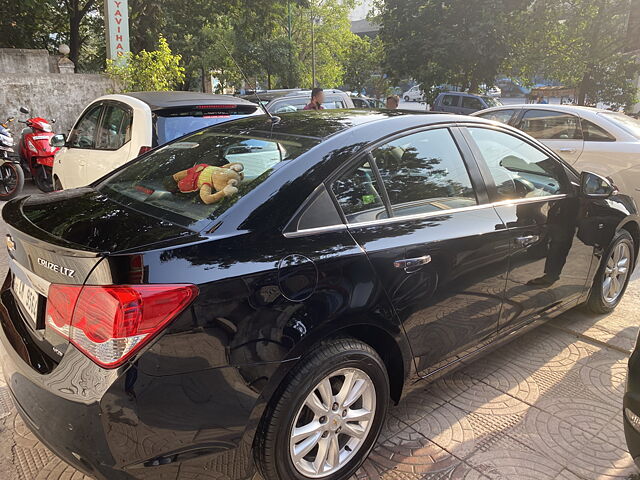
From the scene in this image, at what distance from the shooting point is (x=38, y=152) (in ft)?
27.8

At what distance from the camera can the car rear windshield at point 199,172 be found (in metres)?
2.17

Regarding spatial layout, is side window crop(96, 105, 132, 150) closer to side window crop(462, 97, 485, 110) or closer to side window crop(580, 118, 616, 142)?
side window crop(580, 118, 616, 142)

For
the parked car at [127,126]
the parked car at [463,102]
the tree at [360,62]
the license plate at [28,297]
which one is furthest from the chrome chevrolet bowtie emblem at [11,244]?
the tree at [360,62]

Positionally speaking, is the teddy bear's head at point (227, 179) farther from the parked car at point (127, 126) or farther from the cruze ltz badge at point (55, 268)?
the parked car at point (127, 126)

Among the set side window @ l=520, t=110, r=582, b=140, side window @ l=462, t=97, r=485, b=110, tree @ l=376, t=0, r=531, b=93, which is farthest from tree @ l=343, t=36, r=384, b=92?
side window @ l=520, t=110, r=582, b=140

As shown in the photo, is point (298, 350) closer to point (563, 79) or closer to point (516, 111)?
point (516, 111)

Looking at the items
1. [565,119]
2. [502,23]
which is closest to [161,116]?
[565,119]

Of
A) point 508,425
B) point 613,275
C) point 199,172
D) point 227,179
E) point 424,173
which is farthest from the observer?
point 613,275

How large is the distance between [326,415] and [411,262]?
771 millimetres

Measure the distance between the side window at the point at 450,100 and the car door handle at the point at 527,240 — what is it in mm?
17217

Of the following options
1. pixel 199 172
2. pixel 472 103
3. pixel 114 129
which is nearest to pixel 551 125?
pixel 114 129

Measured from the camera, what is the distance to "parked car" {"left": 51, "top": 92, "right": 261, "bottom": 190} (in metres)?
4.86

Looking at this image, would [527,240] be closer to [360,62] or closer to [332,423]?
[332,423]

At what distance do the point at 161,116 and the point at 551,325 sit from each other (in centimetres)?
392
